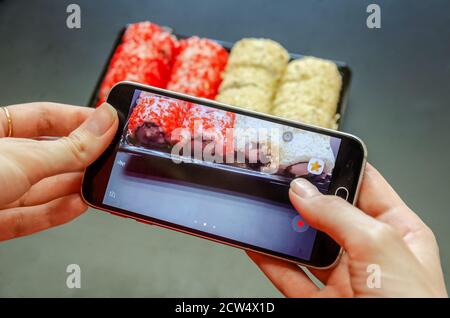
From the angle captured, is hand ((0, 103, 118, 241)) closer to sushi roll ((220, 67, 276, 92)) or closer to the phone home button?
the phone home button

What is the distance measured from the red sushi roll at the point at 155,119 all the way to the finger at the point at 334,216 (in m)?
0.23

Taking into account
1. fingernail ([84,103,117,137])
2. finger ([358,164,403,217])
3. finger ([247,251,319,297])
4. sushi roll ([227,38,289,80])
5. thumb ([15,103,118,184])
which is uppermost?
sushi roll ([227,38,289,80])

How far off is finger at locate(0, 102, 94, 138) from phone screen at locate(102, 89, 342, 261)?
0.20 m

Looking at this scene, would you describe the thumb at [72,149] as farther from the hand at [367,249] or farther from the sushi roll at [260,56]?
the sushi roll at [260,56]

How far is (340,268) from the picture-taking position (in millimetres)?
705

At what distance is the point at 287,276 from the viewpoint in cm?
76

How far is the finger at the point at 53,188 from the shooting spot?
0.83 metres

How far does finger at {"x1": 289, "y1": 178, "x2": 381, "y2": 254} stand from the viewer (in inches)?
23.4

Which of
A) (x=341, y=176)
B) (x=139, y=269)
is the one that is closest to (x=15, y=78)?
(x=139, y=269)

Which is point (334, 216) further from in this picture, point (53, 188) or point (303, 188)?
point (53, 188)

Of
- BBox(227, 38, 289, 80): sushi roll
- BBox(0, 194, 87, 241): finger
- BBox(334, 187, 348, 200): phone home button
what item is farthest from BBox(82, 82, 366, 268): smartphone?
BBox(227, 38, 289, 80): sushi roll

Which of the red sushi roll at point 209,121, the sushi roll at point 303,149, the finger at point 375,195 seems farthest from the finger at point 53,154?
the finger at point 375,195

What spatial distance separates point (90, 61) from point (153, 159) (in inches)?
35.3

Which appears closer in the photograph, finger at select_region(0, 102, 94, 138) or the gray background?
finger at select_region(0, 102, 94, 138)
